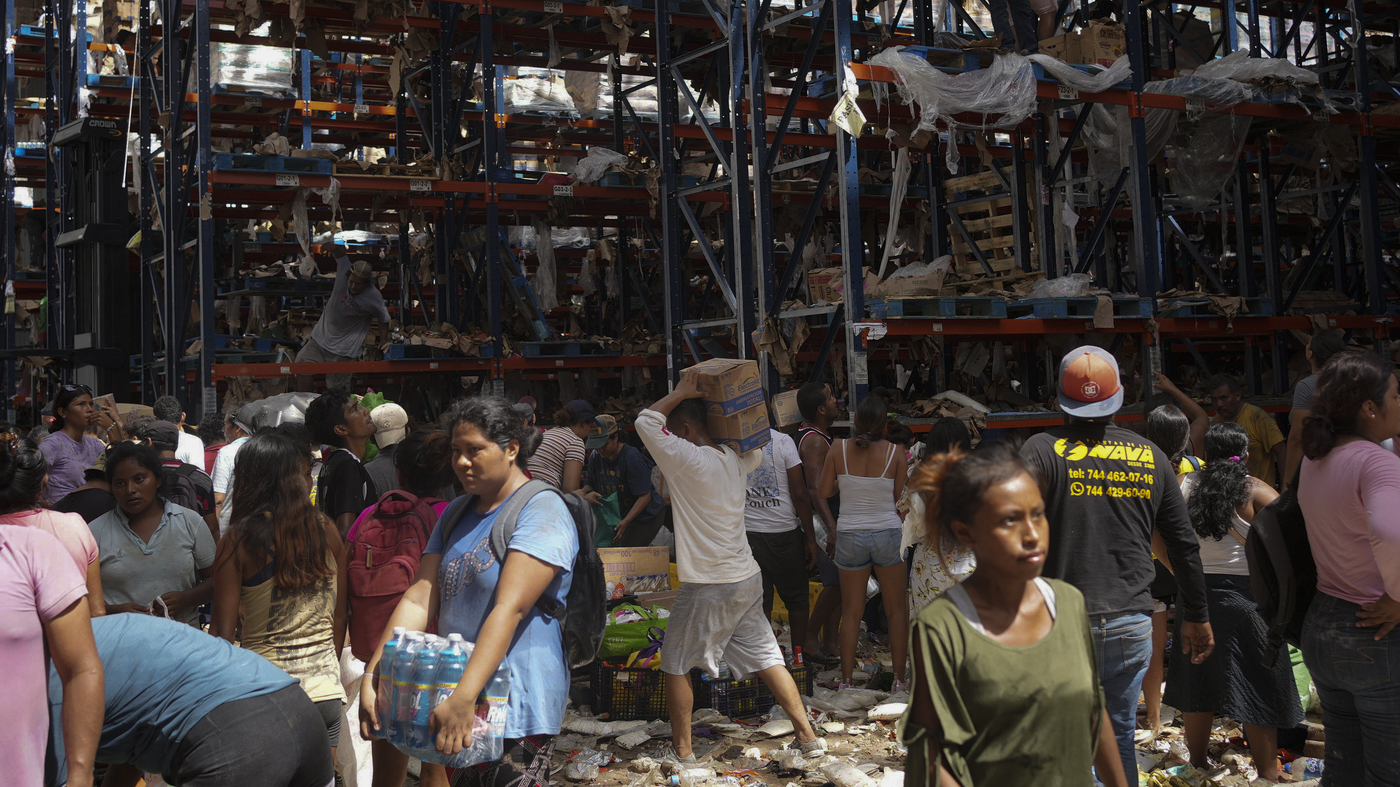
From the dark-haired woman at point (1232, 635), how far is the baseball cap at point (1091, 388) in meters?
1.44

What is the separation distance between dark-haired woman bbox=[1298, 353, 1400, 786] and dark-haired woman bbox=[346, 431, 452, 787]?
307 cm

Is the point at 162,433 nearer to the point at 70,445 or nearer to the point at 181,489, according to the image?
the point at 181,489

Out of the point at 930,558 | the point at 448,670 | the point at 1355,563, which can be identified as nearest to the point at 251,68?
the point at 930,558

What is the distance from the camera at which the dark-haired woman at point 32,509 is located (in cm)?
298

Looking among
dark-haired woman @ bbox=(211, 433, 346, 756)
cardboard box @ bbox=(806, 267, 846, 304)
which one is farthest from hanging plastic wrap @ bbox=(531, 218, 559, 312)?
dark-haired woman @ bbox=(211, 433, 346, 756)

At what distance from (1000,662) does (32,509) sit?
2.66 metres

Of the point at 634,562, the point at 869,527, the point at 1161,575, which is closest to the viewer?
the point at 1161,575

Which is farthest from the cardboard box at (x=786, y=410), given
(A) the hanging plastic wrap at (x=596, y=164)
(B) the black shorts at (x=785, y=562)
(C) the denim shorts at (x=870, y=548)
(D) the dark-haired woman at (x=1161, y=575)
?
(A) the hanging plastic wrap at (x=596, y=164)

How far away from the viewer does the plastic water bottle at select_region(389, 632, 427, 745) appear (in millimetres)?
3014

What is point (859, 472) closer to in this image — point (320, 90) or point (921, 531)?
point (921, 531)

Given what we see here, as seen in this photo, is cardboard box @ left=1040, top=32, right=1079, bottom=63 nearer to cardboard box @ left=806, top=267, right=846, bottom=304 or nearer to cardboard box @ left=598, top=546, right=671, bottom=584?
cardboard box @ left=806, top=267, right=846, bottom=304

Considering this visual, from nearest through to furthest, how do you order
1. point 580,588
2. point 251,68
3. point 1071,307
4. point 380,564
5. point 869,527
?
point 580,588, point 380,564, point 869,527, point 1071,307, point 251,68

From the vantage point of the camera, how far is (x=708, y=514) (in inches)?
212

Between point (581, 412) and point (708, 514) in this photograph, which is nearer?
point (708, 514)
